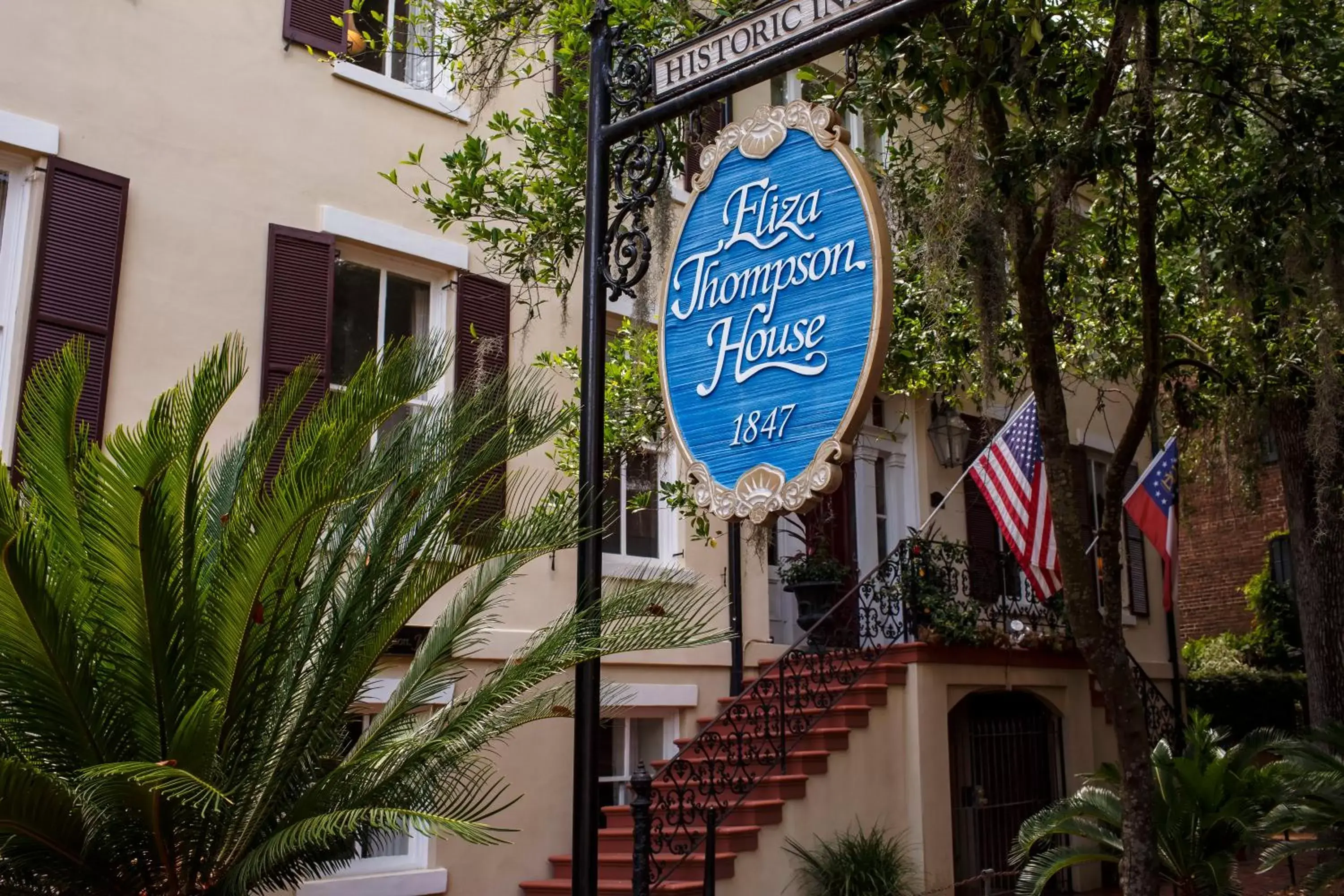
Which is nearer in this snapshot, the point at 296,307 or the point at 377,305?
the point at 296,307

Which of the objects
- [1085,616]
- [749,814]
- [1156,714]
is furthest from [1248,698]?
[1085,616]

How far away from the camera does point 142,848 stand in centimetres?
474

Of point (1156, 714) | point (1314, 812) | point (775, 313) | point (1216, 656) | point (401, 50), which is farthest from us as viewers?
point (1216, 656)

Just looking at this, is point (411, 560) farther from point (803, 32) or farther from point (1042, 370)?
point (1042, 370)

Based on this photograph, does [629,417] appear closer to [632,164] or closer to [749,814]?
[749,814]

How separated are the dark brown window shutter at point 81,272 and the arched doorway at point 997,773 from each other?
8049 mm

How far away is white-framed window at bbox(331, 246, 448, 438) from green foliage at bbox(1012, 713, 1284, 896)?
601 cm

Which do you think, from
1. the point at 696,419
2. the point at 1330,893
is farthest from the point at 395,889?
the point at 1330,893

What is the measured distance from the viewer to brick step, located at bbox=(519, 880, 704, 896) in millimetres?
9055

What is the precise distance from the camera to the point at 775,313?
4.60 metres

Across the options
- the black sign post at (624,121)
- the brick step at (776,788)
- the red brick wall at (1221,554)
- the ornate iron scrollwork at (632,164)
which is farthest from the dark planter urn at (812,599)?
the red brick wall at (1221,554)

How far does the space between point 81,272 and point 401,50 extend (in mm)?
3028

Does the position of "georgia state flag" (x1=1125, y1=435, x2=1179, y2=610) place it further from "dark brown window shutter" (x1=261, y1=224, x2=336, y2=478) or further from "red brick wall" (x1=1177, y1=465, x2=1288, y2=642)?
"red brick wall" (x1=1177, y1=465, x2=1288, y2=642)

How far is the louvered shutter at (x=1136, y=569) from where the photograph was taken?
56.5 feet
